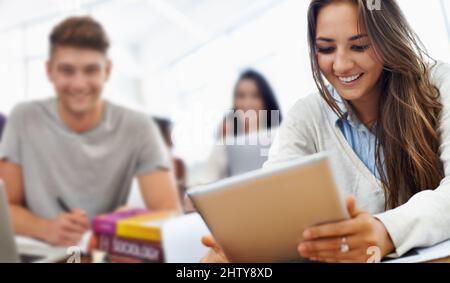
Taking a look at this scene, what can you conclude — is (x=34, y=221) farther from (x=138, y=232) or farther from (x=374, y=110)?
(x=374, y=110)

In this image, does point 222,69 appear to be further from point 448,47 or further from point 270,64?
point 448,47

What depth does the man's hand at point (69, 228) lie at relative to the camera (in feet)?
3.13

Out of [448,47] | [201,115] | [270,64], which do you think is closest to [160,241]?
[201,115]

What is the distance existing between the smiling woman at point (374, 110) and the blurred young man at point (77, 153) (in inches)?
17.6

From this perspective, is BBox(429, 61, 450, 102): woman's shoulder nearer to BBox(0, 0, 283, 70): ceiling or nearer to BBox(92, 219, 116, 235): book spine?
BBox(0, 0, 283, 70): ceiling

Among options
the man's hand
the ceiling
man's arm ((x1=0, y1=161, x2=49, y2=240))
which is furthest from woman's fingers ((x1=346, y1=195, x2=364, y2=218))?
man's arm ((x1=0, y1=161, x2=49, y2=240))

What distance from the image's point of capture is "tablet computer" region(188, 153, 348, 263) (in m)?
0.45

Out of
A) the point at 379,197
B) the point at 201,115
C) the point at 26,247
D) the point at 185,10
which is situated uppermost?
the point at 185,10

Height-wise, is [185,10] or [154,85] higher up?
[185,10]

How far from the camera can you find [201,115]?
0.85 meters

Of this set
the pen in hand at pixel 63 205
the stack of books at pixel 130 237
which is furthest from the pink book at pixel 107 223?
the pen in hand at pixel 63 205
